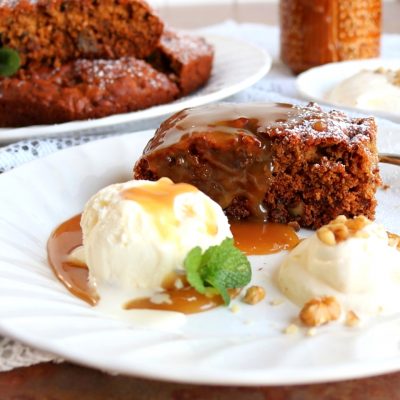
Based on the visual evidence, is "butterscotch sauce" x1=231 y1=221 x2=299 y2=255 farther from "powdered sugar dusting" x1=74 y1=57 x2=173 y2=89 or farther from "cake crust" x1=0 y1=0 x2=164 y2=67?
"cake crust" x1=0 y1=0 x2=164 y2=67

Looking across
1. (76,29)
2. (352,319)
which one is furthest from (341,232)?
(76,29)

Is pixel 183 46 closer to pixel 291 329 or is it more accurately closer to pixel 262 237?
pixel 262 237

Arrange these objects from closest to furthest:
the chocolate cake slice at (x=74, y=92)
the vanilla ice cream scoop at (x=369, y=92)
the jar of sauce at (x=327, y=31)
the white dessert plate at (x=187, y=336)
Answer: the white dessert plate at (x=187, y=336)
the chocolate cake slice at (x=74, y=92)
the vanilla ice cream scoop at (x=369, y=92)
the jar of sauce at (x=327, y=31)

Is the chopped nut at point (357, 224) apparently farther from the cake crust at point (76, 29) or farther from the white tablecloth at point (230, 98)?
the cake crust at point (76, 29)

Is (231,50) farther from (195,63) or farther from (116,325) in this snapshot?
(116,325)

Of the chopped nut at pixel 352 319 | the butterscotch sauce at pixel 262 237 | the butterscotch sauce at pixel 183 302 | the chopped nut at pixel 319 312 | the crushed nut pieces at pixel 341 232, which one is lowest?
the butterscotch sauce at pixel 262 237

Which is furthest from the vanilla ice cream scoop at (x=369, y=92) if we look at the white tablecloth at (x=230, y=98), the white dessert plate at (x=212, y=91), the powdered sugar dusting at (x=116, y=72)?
the powdered sugar dusting at (x=116, y=72)

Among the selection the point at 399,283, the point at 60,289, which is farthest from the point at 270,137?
the point at 60,289
